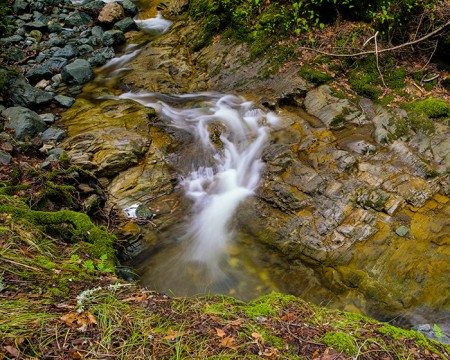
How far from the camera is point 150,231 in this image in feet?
19.2

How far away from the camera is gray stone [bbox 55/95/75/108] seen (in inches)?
342

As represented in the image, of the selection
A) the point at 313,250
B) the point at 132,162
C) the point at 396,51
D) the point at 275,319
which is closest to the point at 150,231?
the point at 132,162

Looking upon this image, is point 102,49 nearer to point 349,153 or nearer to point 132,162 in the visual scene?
point 132,162

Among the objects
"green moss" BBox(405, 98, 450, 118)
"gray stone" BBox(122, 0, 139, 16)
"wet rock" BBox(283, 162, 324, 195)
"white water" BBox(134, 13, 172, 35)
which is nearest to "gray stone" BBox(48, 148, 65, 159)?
"wet rock" BBox(283, 162, 324, 195)

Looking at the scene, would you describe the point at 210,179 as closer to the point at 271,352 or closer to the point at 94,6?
the point at 271,352

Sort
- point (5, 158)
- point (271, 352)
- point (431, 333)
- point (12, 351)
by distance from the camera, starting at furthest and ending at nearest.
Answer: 1. point (5, 158)
2. point (431, 333)
3. point (271, 352)
4. point (12, 351)

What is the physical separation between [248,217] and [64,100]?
20.1 feet

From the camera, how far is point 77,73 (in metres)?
9.63

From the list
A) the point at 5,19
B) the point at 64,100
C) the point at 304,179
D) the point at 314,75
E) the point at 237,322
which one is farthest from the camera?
the point at 5,19

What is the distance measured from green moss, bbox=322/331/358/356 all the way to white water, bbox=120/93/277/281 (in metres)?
2.68

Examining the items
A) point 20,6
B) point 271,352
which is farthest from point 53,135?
point 20,6

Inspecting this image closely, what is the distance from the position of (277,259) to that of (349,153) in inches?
105

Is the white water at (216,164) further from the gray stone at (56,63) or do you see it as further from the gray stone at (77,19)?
the gray stone at (77,19)

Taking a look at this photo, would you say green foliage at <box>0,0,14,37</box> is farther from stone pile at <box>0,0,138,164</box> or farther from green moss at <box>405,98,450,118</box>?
green moss at <box>405,98,450,118</box>
